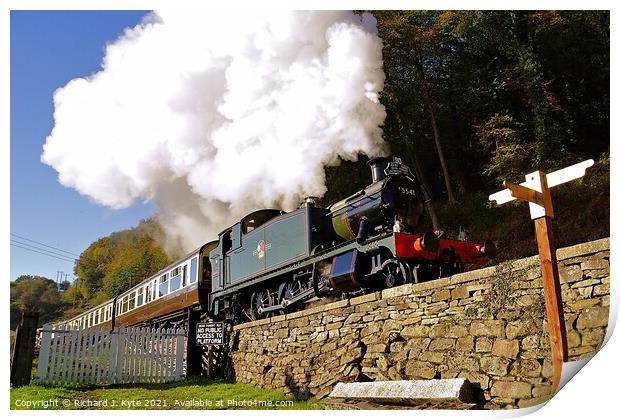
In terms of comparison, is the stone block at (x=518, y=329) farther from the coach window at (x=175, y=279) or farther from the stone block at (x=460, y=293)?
the coach window at (x=175, y=279)

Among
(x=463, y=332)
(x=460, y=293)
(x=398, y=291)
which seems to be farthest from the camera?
(x=398, y=291)

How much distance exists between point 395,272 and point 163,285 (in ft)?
17.4

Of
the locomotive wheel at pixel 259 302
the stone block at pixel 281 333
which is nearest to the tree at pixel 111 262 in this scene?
the locomotive wheel at pixel 259 302

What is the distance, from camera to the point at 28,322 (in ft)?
15.1

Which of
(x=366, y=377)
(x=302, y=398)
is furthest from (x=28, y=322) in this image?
(x=366, y=377)

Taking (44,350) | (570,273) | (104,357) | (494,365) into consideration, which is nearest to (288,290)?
(104,357)

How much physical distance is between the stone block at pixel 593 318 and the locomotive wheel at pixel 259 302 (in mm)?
3944

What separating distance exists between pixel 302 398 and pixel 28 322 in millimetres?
2461

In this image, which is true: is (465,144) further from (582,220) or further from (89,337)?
(89,337)

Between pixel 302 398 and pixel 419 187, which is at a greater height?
pixel 419 187

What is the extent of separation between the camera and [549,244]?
2936 mm

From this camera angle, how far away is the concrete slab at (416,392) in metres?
3.21

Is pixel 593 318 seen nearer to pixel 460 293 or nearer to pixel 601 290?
pixel 601 290

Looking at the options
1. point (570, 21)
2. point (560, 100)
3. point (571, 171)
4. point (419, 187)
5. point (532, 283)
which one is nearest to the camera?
point (571, 171)
